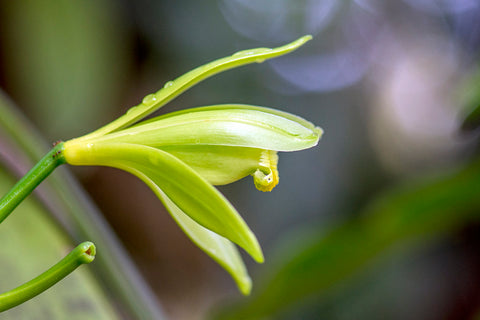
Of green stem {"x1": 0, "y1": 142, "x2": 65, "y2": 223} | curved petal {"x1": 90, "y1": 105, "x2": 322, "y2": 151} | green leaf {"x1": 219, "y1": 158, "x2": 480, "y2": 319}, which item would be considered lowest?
green leaf {"x1": 219, "y1": 158, "x2": 480, "y2": 319}

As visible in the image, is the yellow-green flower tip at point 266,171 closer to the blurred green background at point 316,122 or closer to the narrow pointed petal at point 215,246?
the narrow pointed petal at point 215,246

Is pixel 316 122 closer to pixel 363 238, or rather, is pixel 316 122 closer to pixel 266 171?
pixel 363 238

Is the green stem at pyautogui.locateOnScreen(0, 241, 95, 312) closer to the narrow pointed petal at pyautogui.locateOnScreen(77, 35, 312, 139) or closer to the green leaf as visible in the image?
the narrow pointed petal at pyautogui.locateOnScreen(77, 35, 312, 139)

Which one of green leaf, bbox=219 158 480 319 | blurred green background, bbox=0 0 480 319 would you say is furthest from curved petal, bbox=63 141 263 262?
green leaf, bbox=219 158 480 319

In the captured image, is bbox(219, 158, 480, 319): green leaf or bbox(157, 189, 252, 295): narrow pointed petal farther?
bbox(219, 158, 480, 319): green leaf

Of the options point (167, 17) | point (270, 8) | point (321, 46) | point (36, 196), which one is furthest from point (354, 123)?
point (36, 196)

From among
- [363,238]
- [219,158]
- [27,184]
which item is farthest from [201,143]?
[363,238]
